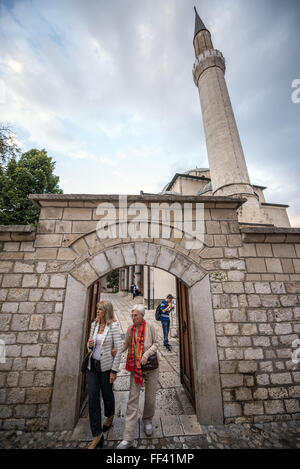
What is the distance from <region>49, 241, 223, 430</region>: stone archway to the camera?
→ 2814mm

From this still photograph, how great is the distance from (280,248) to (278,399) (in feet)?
7.58

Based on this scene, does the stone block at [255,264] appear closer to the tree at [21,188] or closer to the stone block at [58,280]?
the stone block at [58,280]

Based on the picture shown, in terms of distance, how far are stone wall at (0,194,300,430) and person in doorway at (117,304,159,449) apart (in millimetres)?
995

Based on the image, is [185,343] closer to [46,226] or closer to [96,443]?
[96,443]

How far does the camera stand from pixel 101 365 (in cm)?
246

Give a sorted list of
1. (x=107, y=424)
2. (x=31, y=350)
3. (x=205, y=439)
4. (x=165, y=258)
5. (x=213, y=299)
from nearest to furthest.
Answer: (x=205, y=439) < (x=107, y=424) < (x=31, y=350) < (x=213, y=299) < (x=165, y=258)

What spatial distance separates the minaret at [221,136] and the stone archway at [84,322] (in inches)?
290

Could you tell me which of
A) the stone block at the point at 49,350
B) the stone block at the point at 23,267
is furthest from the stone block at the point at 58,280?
the stone block at the point at 49,350

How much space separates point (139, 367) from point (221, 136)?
11821mm

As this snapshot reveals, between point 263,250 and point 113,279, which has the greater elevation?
point 113,279

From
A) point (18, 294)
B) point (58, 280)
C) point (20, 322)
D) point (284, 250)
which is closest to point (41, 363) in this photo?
point (20, 322)

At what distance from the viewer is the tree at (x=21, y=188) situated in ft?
33.8

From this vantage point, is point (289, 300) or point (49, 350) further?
point (289, 300)

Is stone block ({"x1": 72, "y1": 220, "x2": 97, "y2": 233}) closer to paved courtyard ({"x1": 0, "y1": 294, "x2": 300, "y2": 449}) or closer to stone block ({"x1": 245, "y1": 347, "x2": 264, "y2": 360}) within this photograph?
paved courtyard ({"x1": 0, "y1": 294, "x2": 300, "y2": 449})
